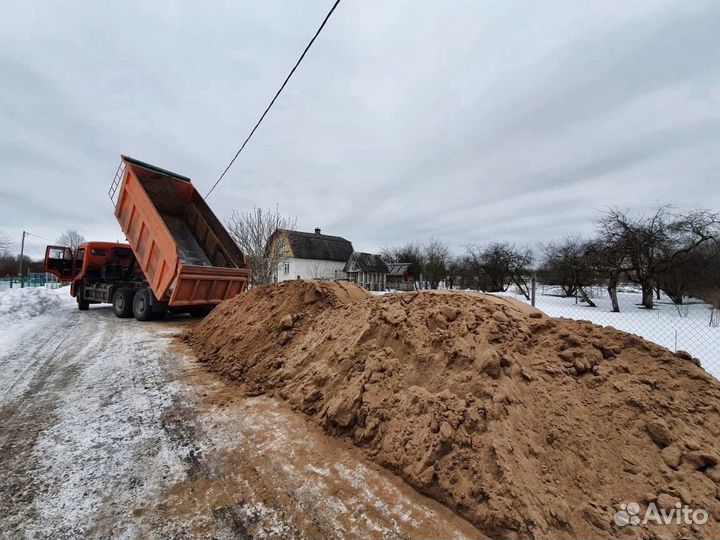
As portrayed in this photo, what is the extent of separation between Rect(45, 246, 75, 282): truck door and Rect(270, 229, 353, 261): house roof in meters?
23.7

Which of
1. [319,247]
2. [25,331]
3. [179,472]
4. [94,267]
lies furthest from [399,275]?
[179,472]

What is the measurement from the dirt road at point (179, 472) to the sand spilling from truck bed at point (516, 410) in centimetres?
28

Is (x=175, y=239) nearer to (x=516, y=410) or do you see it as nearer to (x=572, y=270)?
(x=516, y=410)

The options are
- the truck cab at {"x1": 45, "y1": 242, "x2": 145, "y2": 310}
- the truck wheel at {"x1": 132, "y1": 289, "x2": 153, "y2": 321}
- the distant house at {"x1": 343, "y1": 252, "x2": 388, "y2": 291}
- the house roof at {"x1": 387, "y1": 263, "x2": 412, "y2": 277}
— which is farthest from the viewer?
the house roof at {"x1": 387, "y1": 263, "x2": 412, "y2": 277}

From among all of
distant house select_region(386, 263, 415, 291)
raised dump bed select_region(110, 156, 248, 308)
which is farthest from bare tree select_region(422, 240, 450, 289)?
raised dump bed select_region(110, 156, 248, 308)

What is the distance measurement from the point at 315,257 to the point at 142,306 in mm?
29684

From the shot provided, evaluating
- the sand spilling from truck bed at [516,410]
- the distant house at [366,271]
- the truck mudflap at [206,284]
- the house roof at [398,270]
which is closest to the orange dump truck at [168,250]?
the truck mudflap at [206,284]

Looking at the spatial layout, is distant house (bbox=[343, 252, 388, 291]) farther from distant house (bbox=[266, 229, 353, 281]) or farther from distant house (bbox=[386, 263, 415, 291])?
distant house (bbox=[266, 229, 353, 281])

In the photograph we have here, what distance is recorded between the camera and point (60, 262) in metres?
13.3

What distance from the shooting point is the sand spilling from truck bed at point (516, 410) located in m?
2.27

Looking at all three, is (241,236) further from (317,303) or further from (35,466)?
(35,466)

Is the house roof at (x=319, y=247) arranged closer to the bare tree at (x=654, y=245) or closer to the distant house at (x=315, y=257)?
the distant house at (x=315, y=257)

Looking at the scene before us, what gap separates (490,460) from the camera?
248cm

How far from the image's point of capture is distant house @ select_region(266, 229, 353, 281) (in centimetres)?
3734
